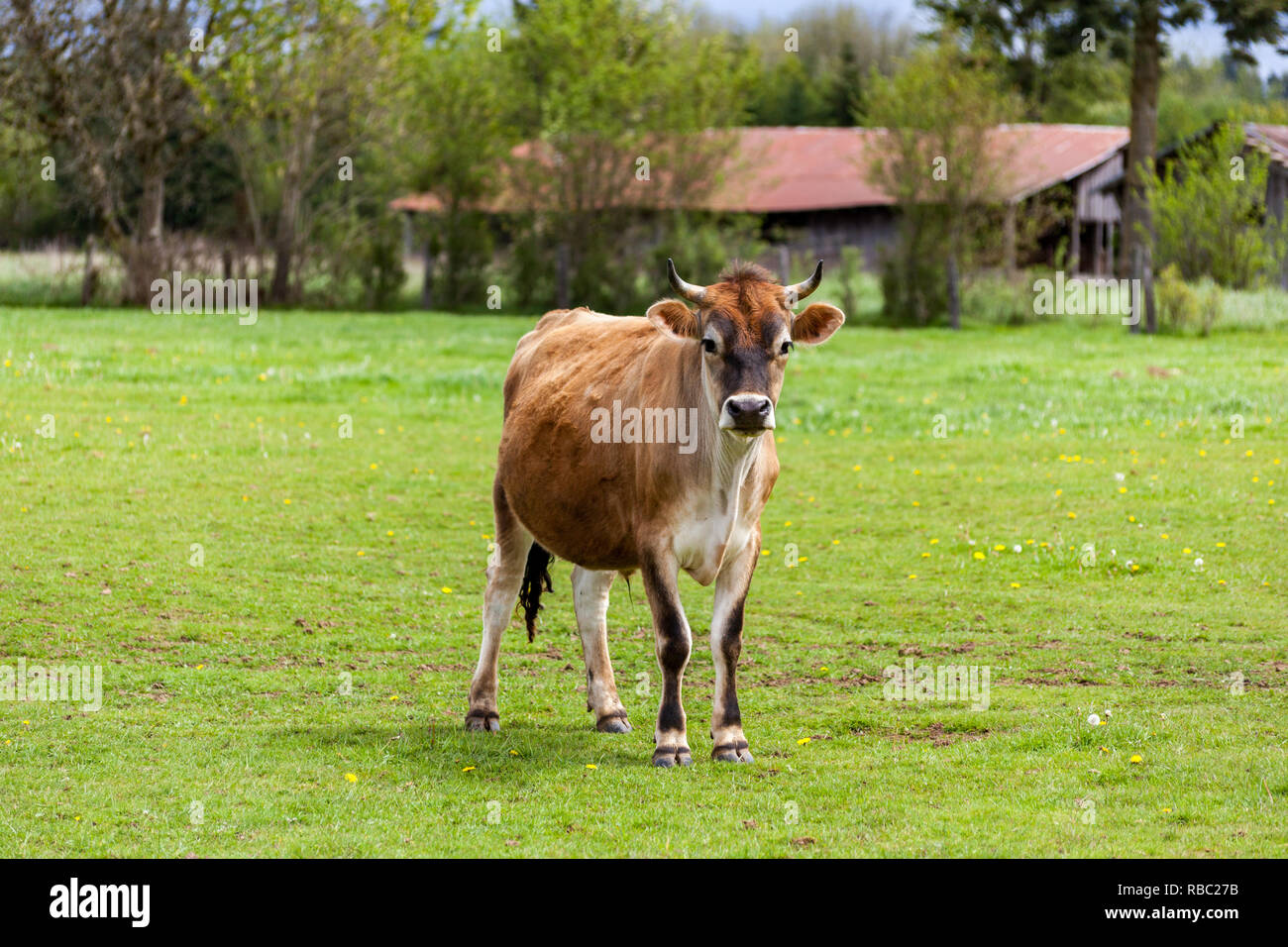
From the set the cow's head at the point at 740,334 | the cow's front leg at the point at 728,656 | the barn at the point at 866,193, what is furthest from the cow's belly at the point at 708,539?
the barn at the point at 866,193

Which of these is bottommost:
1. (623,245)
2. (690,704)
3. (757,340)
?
(690,704)

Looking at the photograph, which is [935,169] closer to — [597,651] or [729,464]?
[597,651]

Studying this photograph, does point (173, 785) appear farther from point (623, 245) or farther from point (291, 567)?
point (623, 245)

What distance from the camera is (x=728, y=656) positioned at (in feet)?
25.9

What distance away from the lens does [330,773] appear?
7543 mm

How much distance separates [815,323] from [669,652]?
2033 mm

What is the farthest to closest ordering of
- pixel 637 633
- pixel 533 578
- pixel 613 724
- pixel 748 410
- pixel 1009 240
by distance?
pixel 1009 240 → pixel 637 633 → pixel 533 578 → pixel 613 724 → pixel 748 410

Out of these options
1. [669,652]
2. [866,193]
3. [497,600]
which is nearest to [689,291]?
[669,652]

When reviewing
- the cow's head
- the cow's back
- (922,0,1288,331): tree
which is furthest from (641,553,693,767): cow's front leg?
(922,0,1288,331): tree

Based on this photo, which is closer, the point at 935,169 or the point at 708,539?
the point at 708,539

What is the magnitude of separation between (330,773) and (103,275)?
105 feet

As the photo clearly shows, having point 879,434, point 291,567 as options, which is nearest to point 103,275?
point 879,434

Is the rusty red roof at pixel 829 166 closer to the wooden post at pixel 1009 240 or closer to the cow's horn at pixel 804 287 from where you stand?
the wooden post at pixel 1009 240
